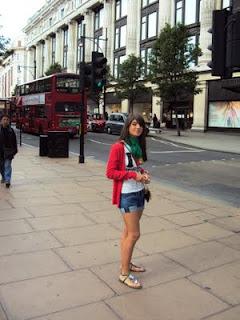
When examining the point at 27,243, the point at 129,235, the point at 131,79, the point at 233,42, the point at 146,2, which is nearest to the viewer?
the point at 129,235

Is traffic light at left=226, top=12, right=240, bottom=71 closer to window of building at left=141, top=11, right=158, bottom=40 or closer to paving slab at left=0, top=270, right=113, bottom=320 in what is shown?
paving slab at left=0, top=270, right=113, bottom=320

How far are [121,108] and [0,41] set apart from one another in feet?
83.3

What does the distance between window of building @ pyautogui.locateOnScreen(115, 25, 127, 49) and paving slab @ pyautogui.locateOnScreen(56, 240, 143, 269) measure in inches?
1852

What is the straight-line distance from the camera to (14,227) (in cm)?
648

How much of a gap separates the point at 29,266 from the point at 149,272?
125cm

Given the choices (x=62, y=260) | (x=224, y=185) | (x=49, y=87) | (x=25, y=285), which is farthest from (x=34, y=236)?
(x=49, y=87)

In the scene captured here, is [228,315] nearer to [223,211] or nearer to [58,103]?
[223,211]

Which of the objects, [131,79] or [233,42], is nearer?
[233,42]

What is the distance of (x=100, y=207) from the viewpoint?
310 inches

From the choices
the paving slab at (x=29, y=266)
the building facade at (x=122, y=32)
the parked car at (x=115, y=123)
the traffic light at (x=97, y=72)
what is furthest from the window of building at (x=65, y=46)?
the paving slab at (x=29, y=266)

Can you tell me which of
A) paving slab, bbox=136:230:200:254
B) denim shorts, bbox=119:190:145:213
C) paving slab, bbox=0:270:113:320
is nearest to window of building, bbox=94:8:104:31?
paving slab, bbox=136:230:200:254

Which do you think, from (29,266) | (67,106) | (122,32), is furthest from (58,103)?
(122,32)

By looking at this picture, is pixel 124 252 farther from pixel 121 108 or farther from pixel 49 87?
pixel 121 108

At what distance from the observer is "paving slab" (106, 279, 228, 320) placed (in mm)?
3778
